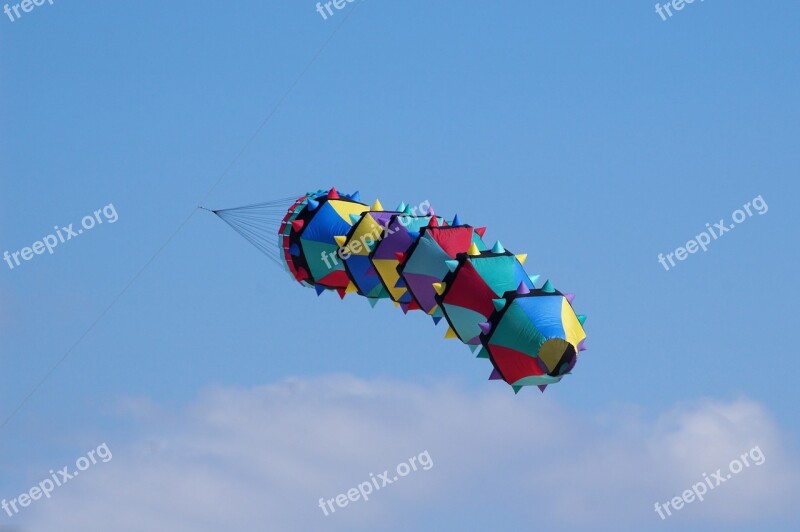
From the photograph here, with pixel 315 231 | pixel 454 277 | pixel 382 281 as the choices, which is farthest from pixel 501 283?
pixel 315 231

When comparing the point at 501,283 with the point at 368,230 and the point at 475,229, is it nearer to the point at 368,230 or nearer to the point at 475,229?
the point at 475,229

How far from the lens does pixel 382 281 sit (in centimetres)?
9144

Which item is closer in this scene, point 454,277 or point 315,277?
point 454,277

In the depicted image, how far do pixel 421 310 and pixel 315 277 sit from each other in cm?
906

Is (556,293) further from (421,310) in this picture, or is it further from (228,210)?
(228,210)

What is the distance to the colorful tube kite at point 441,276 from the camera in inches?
3155

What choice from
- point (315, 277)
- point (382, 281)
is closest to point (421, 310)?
point (382, 281)

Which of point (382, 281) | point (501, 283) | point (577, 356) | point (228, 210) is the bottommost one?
point (577, 356)

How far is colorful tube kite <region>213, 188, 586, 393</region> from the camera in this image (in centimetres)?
8012

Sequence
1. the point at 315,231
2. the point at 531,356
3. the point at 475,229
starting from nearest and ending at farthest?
the point at 531,356
the point at 475,229
the point at 315,231

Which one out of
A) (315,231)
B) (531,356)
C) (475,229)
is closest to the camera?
(531,356)

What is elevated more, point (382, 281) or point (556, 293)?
point (382, 281)

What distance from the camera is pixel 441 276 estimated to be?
86875 mm

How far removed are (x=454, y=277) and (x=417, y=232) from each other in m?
5.89
